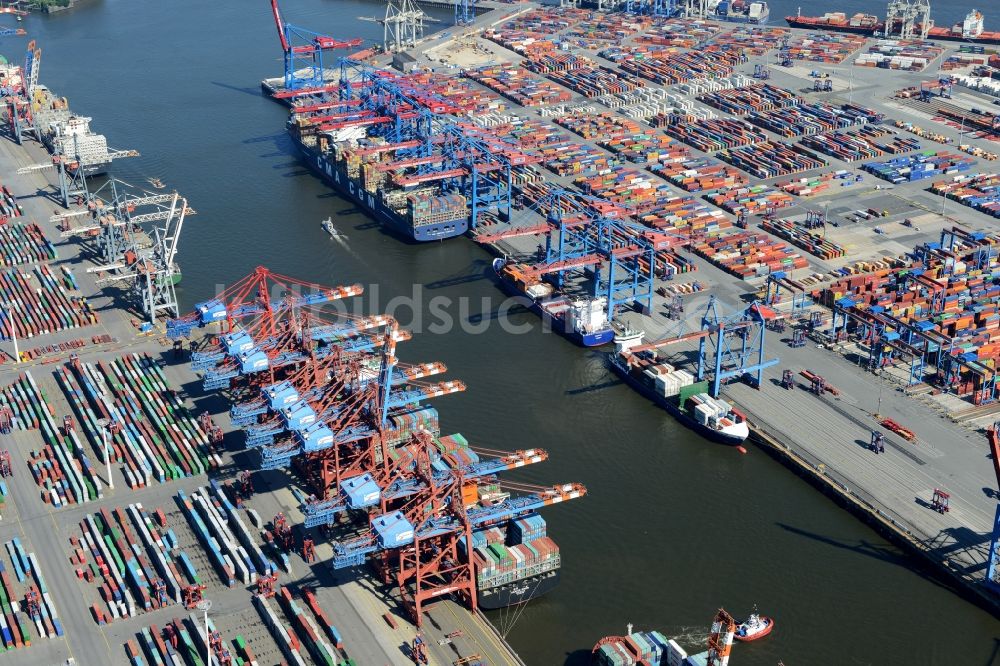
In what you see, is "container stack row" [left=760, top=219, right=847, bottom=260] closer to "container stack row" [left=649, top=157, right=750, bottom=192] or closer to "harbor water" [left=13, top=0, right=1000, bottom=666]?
"container stack row" [left=649, top=157, right=750, bottom=192]

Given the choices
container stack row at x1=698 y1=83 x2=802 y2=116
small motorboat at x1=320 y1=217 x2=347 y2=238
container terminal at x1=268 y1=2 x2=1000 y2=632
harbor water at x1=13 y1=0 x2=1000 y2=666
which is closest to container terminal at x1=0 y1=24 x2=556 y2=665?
harbor water at x1=13 y1=0 x2=1000 y2=666

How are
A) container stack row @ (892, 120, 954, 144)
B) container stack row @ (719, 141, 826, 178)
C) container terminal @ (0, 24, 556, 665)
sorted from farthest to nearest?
container stack row @ (892, 120, 954, 144) < container stack row @ (719, 141, 826, 178) < container terminal @ (0, 24, 556, 665)

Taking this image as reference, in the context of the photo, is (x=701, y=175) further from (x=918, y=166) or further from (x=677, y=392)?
(x=677, y=392)

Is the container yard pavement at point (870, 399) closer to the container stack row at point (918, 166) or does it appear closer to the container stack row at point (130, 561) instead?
the container stack row at point (918, 166)

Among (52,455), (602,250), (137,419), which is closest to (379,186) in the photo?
(602,250)

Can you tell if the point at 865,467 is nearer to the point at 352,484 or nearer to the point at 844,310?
the point at 844,310

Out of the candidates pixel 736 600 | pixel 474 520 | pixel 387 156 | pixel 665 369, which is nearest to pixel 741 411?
pixel 665 369
